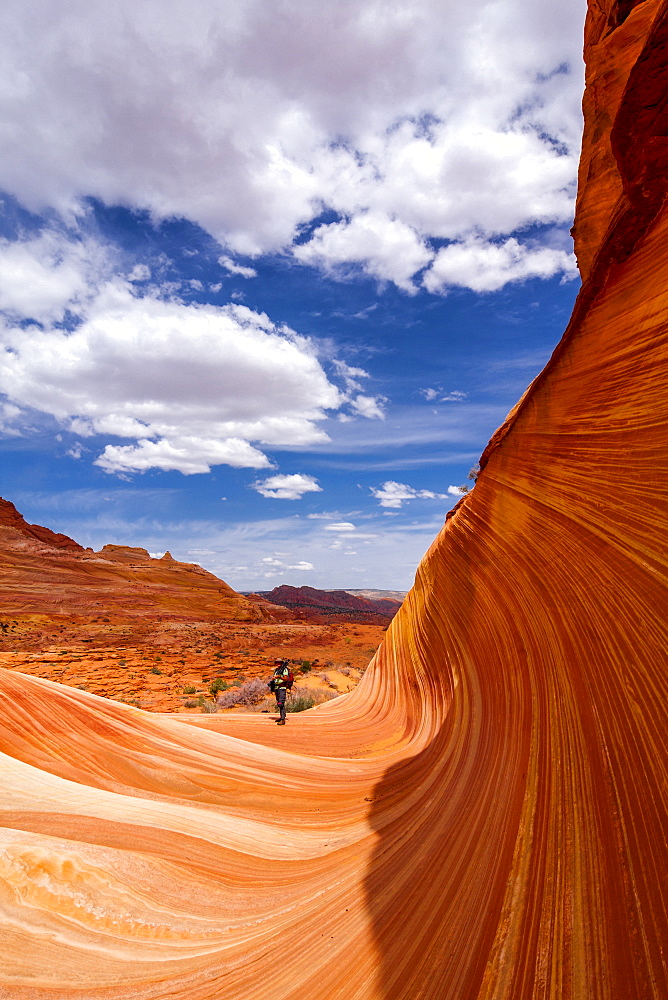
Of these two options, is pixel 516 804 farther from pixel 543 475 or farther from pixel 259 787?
pixel 543 475

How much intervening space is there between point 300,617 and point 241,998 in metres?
53.2

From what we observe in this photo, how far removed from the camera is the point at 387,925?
2.62 m

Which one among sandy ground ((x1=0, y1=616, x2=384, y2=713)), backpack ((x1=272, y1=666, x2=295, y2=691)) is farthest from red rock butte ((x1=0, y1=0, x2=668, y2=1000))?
sandy ground ((x1=0, y1=616, x2=384, y2=713))

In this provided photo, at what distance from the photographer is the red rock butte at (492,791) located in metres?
2.29

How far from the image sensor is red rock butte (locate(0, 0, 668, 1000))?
2.29m

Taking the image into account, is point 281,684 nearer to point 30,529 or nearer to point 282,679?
point 282,679

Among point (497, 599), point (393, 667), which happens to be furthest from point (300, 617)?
point (497, 599)

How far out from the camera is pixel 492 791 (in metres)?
3.52

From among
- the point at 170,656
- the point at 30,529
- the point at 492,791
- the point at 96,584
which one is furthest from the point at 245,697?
the point at 30,529

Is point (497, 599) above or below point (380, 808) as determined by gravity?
above

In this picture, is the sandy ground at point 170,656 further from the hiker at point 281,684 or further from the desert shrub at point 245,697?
the hiker at point 281,684

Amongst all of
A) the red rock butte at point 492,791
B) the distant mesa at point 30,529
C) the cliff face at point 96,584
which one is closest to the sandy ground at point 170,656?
the cliff face at point 96,584

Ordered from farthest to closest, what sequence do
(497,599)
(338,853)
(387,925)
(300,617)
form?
1. (300,617)
2. (497,599)
3. (338,853)
4. (387,925)

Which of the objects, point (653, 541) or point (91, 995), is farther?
point (653, 541)
